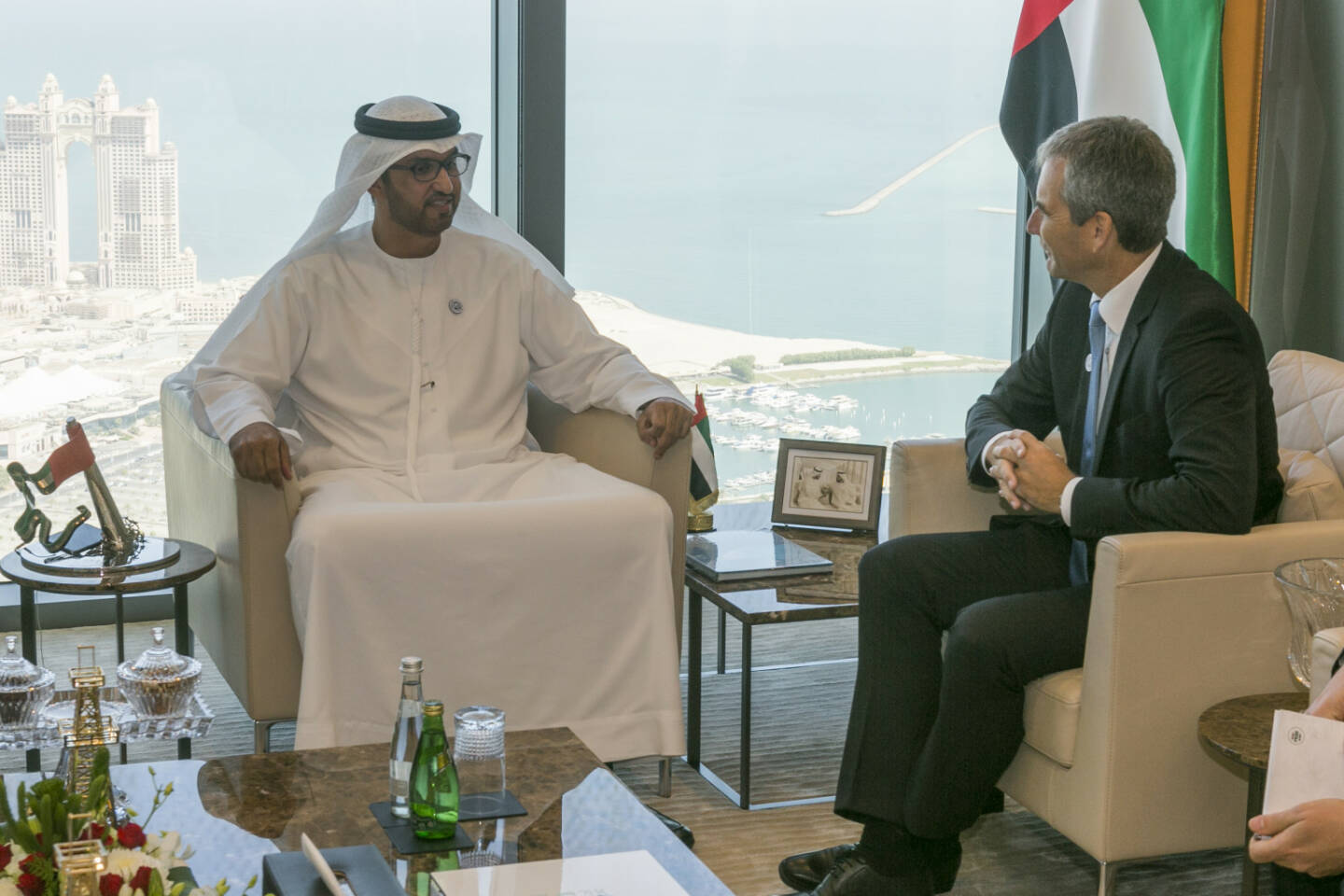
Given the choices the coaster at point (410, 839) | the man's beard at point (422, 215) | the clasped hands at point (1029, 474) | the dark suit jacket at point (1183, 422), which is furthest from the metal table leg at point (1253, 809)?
the man's beard at point (422, 215)

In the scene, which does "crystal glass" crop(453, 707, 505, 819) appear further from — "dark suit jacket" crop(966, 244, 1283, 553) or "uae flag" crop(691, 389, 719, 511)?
"uae flag" crop(691, 389, 719, 511)

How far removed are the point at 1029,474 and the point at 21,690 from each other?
179 cm

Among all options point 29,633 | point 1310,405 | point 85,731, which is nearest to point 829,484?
point 1310,405

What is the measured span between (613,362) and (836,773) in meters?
1.08

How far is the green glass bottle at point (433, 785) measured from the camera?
1957 mm

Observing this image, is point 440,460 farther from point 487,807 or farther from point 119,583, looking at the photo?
point 487,807

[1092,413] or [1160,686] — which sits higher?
[1092,413]

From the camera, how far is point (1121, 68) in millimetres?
4223

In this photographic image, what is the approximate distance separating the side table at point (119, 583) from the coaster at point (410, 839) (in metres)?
0.90

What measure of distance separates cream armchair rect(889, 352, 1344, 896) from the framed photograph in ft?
3.70

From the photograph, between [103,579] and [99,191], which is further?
[99,191]

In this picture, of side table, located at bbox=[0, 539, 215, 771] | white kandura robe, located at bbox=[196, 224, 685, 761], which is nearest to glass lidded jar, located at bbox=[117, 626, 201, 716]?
side table, located at bbox=[0, 539, 215, 771]

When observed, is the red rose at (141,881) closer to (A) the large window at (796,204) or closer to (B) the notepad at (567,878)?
(B) the notepad at (567,878)

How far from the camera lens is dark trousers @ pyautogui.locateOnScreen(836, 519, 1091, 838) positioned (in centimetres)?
255
